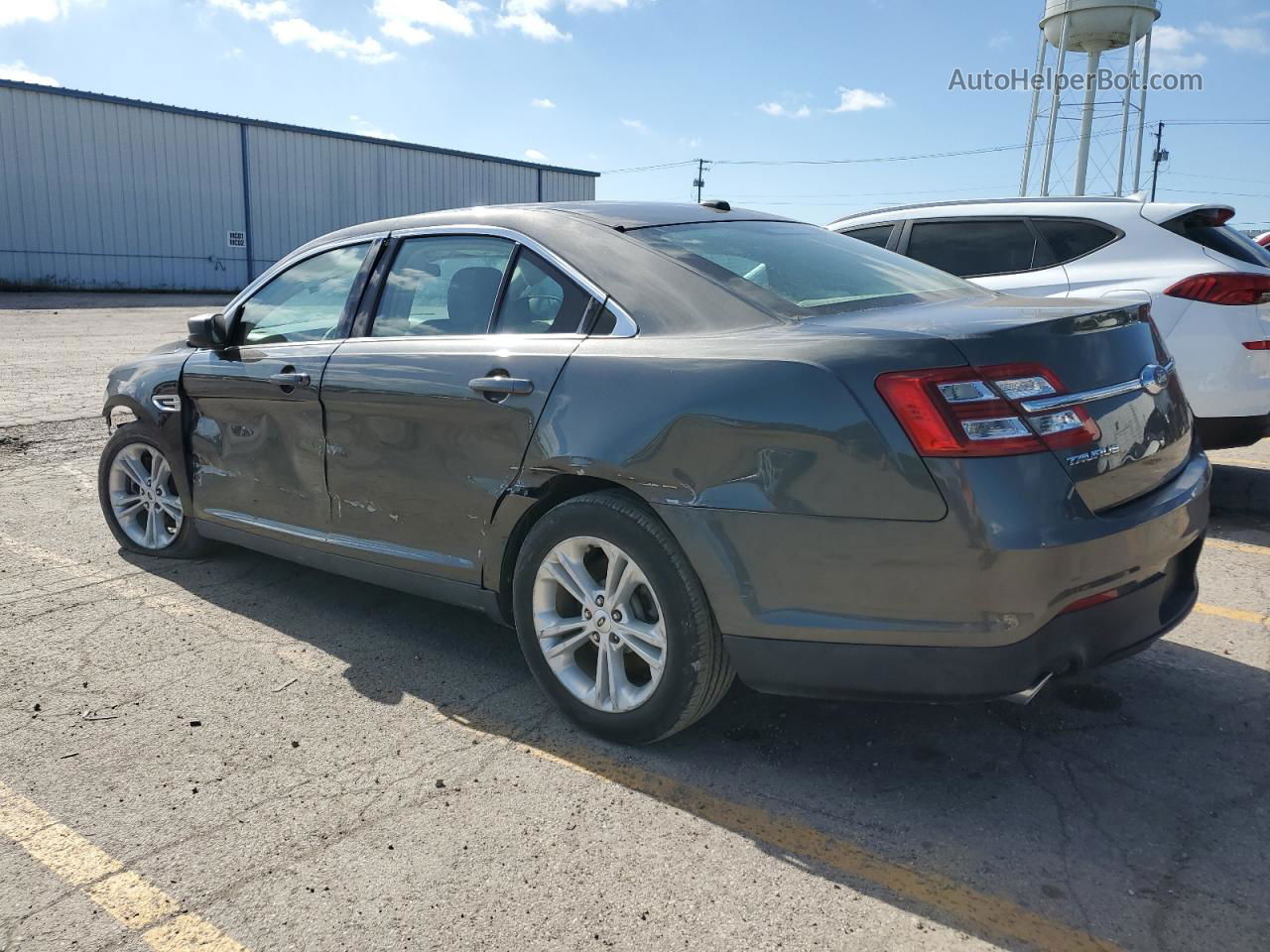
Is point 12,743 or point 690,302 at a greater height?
point 690,302

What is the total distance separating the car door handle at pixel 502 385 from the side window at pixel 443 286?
0.96ft

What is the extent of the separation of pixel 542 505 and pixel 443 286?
102 centimetres

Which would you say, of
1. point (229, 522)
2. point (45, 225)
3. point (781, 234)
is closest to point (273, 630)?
point (229, 522)

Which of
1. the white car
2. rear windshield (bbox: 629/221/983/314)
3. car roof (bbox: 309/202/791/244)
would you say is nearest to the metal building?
the white car

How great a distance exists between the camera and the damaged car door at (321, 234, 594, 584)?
3.24 metres

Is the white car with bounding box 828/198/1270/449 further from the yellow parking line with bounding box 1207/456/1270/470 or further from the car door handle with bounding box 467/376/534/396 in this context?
the car door handle with bounding box 467/376/534/396

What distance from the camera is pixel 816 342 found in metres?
2.65

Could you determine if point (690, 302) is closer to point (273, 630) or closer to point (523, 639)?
point (523, 639)

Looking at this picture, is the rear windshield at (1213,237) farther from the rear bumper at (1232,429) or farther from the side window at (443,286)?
the side window at (443,286)

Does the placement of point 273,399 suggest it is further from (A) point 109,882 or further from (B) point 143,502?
(A) point 109,882

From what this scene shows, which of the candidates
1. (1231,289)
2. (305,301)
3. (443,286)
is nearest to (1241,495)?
(1231,289)

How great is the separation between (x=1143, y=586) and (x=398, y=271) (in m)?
2.73

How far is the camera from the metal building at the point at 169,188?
96.8ft

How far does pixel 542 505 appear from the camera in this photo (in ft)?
10.6
